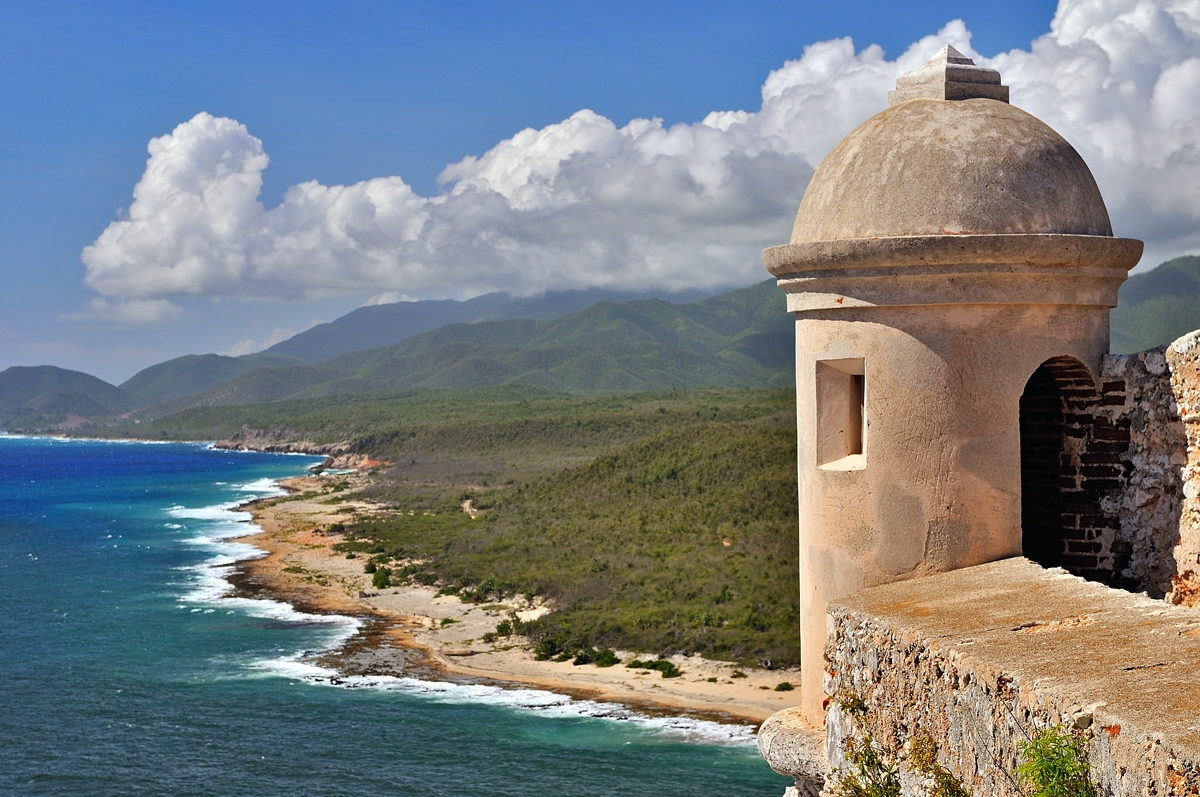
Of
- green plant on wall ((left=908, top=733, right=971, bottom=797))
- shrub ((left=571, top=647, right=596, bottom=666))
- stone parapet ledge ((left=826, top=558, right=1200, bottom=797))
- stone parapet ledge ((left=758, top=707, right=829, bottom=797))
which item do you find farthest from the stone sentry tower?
shrub ((left=571, top=647, right=596, bottom=666))

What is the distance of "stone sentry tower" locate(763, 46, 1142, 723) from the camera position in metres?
5.76

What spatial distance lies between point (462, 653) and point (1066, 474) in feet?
87.4

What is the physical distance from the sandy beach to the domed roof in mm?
20613

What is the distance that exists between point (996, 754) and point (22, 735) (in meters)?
28.6

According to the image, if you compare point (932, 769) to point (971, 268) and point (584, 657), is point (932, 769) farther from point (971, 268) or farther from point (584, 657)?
point (584, 657)

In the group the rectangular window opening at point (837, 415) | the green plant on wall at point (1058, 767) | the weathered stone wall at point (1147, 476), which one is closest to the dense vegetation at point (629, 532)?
the weathered stone wall at point (1147, 476)

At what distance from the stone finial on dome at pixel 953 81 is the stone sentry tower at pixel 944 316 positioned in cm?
22

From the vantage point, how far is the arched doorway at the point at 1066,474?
6.30 m

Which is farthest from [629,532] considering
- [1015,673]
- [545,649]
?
[1015,673]

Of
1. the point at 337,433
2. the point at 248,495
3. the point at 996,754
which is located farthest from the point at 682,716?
the point at 337,433

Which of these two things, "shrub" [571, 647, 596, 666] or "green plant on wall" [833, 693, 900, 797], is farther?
"shrub" [571, 647, 596, 666]

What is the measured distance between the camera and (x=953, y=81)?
6391mm

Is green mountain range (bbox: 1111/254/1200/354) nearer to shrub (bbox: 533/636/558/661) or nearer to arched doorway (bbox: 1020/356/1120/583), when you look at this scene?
shrub (bbox: 533/636/558/661)

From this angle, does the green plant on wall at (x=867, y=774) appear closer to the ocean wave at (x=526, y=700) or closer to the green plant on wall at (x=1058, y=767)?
the green plant on wall at (x=1058, y=767)
